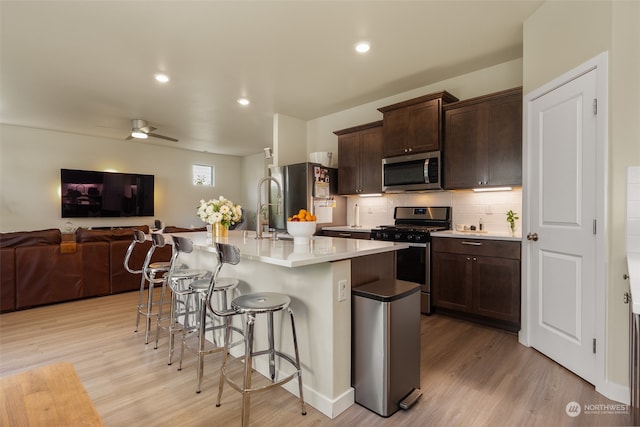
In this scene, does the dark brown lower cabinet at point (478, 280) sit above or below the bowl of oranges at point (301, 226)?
below

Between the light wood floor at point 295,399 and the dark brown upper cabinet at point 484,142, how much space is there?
5.09 feet

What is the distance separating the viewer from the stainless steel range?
357 cm

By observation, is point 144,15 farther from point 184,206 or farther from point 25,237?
point 184,206

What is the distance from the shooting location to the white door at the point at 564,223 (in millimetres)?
2168

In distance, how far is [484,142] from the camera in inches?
131

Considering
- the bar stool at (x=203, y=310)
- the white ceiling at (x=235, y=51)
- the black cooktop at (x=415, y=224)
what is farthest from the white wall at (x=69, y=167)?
the black cooktop at (x=415, y=224)

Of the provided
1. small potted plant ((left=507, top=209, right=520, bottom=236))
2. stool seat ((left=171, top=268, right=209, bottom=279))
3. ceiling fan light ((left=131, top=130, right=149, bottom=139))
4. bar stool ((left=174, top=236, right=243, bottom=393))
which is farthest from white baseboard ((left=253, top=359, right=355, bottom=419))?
ceiling fan light ((left=131, top=130, right=149, bottom=139))

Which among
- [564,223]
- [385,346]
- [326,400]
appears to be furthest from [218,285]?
[564,223]

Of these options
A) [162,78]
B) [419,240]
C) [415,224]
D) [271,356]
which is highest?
[162,78]

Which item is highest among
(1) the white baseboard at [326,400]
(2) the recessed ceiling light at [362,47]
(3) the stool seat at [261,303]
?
(2) the recessed ceiling light at [362,47]

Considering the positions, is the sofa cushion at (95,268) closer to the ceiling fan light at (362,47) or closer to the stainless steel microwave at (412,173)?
the stainless steel microwave at (412,173)

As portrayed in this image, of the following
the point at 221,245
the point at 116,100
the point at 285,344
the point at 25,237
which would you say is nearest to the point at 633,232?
the point at 285,344

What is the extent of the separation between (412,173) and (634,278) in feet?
8.37

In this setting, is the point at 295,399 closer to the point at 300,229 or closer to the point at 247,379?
the point at 247,379
